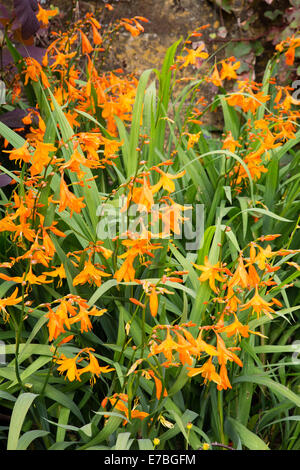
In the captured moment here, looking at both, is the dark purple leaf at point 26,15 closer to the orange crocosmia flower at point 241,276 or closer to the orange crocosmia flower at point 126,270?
the orange crocosmia flower at point 126,270

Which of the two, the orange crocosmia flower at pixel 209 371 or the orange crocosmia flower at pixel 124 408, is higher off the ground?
the orange crocosmia flower at pixel 209 371

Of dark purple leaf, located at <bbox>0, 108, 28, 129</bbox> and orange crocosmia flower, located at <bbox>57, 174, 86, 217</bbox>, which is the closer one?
orange crocosmia flower, located at <bbox>57, 174, 86, 217</bbox>

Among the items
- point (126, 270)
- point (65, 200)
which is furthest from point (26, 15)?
point (126, 270)

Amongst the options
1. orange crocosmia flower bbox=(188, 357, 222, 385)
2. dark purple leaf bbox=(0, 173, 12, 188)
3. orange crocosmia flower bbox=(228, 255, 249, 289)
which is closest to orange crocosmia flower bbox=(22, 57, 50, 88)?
dark purple leaf bbox=(0, 173, 12, 188)

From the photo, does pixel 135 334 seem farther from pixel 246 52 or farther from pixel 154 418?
pixel 246 52

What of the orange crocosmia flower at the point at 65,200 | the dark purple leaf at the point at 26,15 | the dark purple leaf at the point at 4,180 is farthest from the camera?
the dark purple leaf at the point at 26,15

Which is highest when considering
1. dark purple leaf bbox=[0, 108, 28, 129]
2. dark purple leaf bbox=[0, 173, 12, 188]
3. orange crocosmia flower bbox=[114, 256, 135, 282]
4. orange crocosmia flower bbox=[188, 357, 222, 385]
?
dark purple leaf bbox=[0, 108, 28, 129]

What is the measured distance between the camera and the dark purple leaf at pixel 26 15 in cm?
181

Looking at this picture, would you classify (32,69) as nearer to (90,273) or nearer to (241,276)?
(90,273)

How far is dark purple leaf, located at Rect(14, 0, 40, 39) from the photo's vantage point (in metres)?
1.81

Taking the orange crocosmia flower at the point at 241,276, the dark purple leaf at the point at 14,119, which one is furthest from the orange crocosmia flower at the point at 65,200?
the dark purple leaf at the point at 14,119

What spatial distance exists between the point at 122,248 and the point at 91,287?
0.16m

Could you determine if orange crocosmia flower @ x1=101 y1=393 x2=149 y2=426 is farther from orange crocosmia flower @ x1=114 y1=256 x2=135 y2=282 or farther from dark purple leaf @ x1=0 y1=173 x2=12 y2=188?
dark purple leaf @ x1=0 y1=173 x2=12 y2=188

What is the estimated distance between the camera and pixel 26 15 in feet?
5.95
